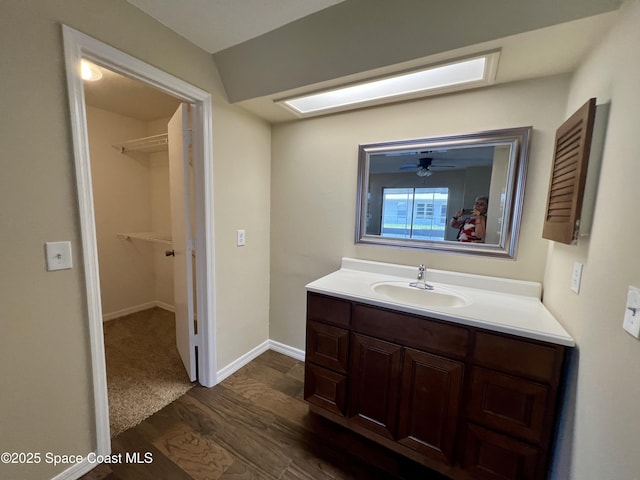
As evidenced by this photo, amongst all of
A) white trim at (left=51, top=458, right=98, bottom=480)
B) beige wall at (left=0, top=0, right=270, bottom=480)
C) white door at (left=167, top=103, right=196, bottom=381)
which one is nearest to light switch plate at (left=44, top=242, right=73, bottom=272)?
beige wall at (left=0, top=0, right=270, bottom=480)

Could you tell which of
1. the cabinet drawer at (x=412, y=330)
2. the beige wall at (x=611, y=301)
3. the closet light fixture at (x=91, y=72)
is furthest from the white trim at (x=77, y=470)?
the closet light fixture at (x=91, y=72)

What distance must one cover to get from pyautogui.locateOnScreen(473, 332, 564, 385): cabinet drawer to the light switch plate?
73.3 inches

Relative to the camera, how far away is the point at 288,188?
2207 millimetres

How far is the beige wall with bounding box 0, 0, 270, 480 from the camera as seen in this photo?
0.99 meters

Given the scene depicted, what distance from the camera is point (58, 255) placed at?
3.68ft

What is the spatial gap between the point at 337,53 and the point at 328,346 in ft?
5.35

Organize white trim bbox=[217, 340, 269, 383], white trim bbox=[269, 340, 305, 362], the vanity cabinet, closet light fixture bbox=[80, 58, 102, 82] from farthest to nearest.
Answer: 1. white trim bbox=[269, 340, 305, 362]
2. white trim bbox=[217, 340, 269, 383]
3. closet light fixture bbox=[80, 58, 102, 82]
4. the vanity cabinet

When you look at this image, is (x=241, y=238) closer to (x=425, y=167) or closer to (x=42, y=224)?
(x=42, y=224)

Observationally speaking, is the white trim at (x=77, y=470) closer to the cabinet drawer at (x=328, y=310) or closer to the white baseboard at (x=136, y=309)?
the cabinet drawer at (x=328, y=310)

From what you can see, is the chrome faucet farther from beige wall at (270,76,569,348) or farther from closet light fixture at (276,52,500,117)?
closet light fixture at (276,52,500,117)

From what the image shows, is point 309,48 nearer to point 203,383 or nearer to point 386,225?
point 386,225

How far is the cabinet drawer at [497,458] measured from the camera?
1.08 meters

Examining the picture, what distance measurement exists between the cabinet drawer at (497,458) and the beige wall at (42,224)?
185 cm

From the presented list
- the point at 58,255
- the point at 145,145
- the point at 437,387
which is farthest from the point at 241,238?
the point at 145,145
